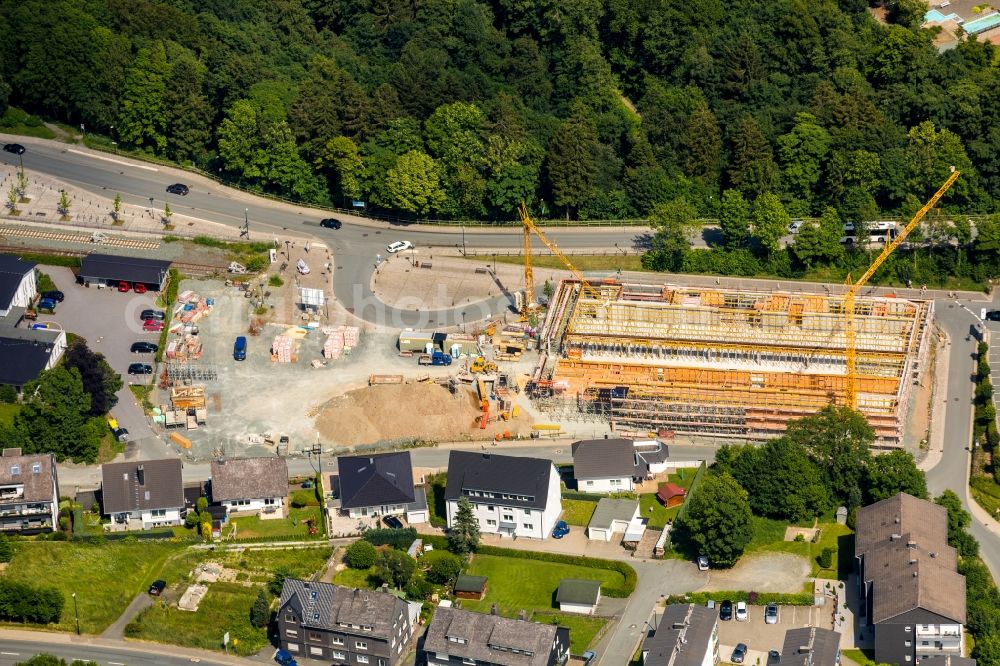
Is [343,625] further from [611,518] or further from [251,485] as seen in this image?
[611,518]

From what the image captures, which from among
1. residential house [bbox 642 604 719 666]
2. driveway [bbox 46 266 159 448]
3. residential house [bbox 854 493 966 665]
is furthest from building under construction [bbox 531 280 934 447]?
driveway [bbox 46 266 159 448]

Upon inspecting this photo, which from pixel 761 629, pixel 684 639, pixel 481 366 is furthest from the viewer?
pixel 481 366

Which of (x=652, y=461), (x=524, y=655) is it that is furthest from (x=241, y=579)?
(x=652, y=461)

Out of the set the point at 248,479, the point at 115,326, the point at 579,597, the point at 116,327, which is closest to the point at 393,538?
the point at 248,479

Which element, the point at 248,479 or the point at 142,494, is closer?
the point at 142,494

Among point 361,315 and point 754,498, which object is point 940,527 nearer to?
point 754,498

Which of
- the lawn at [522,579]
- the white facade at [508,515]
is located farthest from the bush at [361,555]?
the white facade at [508,515]
